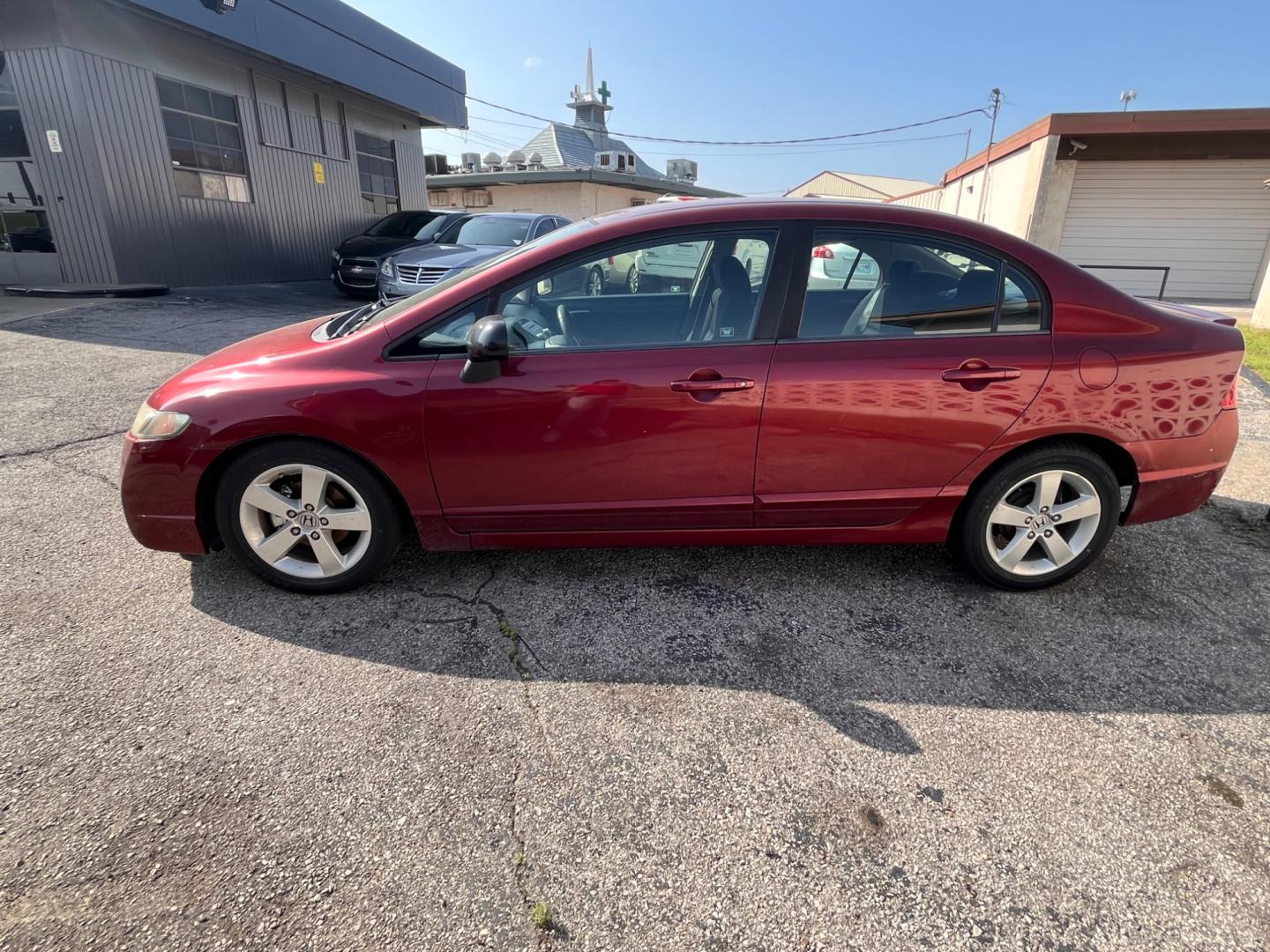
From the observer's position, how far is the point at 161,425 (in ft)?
9.05

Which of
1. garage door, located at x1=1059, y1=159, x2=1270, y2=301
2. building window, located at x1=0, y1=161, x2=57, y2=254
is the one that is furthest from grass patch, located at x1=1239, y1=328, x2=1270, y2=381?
building window, located at x1=0, y1=161, x2=57, y2=254

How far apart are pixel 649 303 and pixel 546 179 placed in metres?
22.2

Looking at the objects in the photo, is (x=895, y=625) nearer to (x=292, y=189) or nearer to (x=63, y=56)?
(x=63, y=56)

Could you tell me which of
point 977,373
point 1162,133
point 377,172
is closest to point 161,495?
point 977,373

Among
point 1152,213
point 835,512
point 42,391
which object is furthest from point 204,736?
point 1152,213

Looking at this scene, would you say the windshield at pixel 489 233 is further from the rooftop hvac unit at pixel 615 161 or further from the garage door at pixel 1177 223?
the rooftop hvac unit at pixel 615 161

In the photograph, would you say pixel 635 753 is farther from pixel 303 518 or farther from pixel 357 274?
pixel 357 274

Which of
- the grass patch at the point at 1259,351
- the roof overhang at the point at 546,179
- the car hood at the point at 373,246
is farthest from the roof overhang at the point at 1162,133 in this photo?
the car hood at the point at 373,246

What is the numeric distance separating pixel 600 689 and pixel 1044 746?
1427mm

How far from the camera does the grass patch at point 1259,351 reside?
695 cm

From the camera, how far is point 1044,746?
2.21m

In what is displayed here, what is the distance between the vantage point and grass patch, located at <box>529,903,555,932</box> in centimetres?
164

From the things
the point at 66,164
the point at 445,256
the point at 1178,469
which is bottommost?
the point at 1178,469

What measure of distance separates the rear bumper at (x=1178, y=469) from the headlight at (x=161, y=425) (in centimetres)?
379
